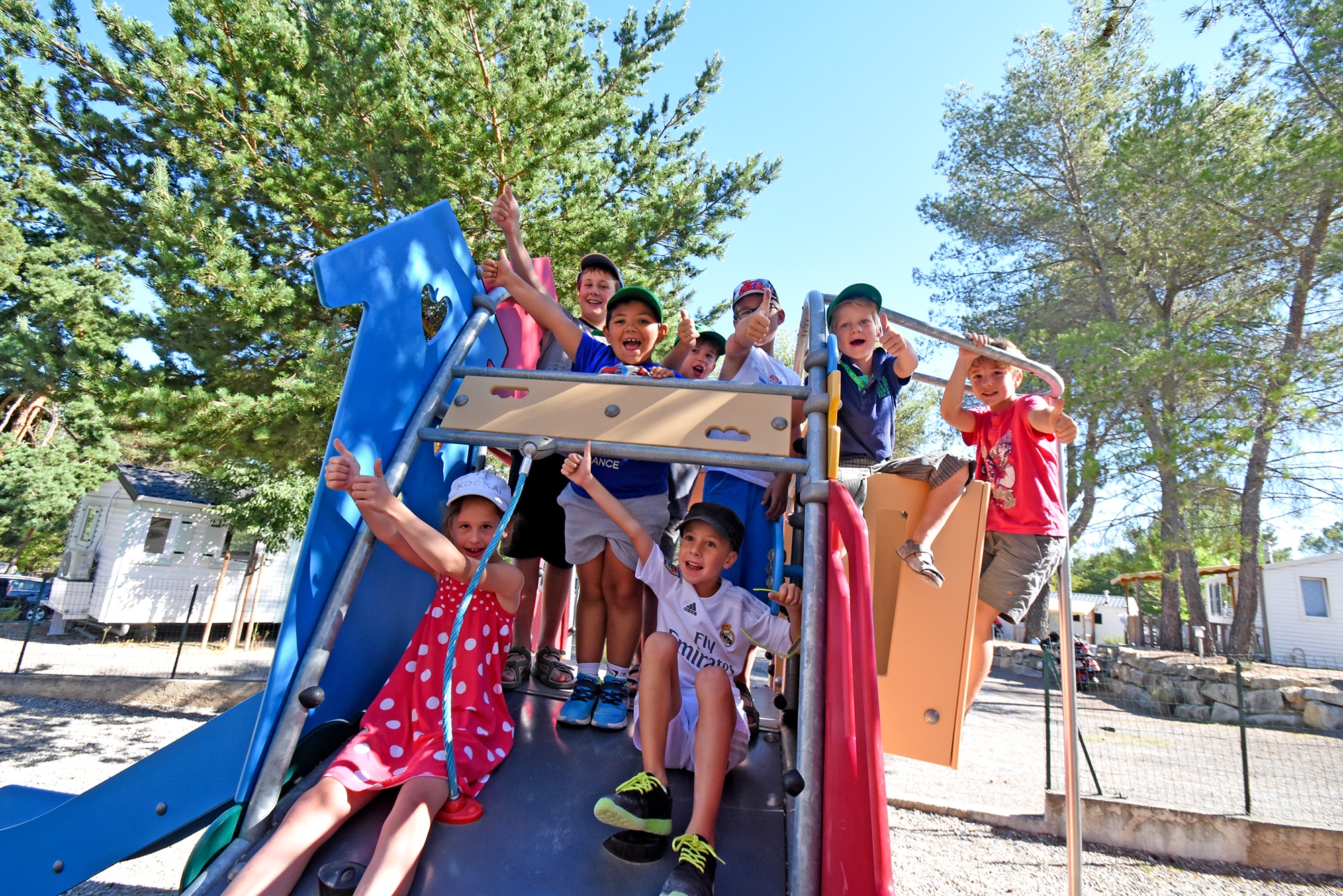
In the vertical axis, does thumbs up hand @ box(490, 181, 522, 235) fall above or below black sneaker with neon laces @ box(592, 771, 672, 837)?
above

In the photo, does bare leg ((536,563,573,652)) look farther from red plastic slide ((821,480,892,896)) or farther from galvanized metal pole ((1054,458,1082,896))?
galvanized metal pole ((1054,458,1082,896))

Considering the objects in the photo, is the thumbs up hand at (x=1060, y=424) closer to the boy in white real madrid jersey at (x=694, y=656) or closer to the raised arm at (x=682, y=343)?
the boy in white real madrid jersey at (x=694, y=656)

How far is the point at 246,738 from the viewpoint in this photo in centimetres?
220

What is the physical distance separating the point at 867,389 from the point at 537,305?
61.7 inches

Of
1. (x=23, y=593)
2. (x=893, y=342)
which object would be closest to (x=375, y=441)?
(x=893, y=342)

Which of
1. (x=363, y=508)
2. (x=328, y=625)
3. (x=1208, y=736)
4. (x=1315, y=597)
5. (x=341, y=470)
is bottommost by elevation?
(x=1208, y=736)

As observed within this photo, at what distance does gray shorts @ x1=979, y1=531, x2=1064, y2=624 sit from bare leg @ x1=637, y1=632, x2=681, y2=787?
1447 millimetres

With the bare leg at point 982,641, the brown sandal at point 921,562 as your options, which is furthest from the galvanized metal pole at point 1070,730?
the brown sandal at point 921,562

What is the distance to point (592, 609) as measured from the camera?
310cm

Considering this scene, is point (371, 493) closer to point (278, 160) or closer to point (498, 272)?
point (498, 272)

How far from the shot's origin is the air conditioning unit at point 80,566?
685 inches

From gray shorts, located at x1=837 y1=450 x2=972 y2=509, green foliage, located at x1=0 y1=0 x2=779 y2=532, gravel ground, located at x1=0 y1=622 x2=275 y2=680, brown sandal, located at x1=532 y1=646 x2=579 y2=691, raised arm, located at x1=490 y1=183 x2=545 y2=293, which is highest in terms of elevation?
green foliage, located at x1=0 y1=0 x2=779 y2=532

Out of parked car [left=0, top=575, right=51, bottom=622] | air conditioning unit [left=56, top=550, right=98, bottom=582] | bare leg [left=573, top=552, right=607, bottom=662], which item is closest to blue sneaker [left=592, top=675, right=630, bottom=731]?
bare leg [left=573, top=552, right=607, bottom=662]

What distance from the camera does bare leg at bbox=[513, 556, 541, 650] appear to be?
3469 mm
